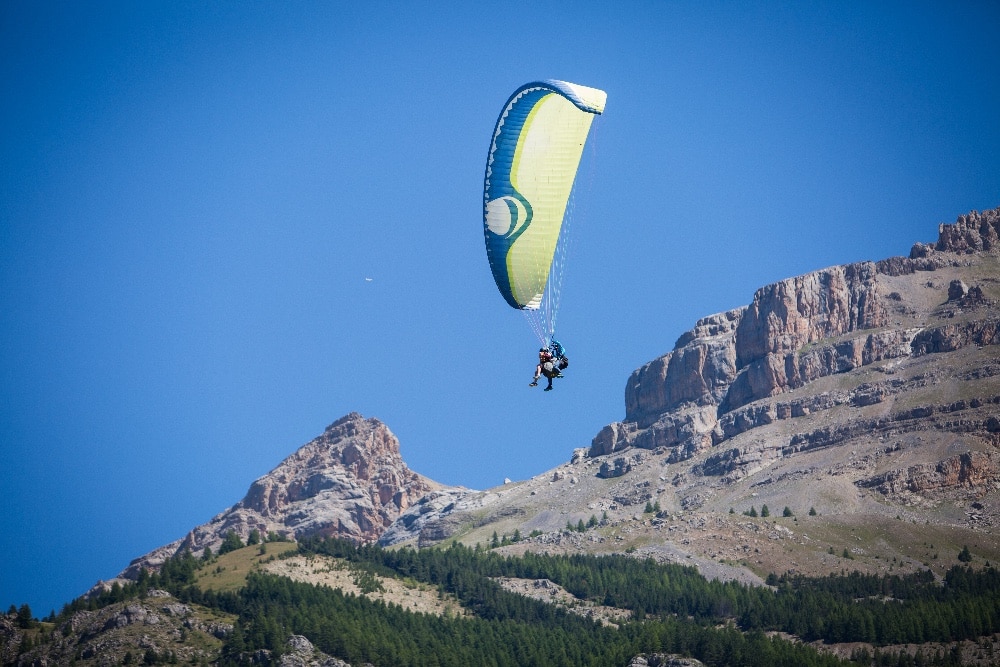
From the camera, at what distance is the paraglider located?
7681 centimetres

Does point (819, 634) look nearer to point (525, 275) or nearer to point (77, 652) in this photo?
point (77, 652)

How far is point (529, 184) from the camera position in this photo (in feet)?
255

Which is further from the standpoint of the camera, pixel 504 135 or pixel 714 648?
pixel 714 648

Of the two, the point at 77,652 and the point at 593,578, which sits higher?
the point at 593,578

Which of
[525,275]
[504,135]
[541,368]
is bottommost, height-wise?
[541,368]

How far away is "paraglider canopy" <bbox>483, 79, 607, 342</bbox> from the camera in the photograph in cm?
7681

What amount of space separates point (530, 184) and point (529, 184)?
6 centimetres

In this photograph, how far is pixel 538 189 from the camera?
77875 millimetres

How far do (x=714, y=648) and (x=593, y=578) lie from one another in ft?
176

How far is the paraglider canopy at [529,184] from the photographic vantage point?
76.8m

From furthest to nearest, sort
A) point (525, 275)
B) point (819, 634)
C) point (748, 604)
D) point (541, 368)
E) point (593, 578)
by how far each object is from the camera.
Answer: point (593, 578), point (748, 604), point (819, 634), point (525, 275), point (541, 368)

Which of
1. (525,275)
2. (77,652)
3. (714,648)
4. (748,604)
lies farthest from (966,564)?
(525,275)

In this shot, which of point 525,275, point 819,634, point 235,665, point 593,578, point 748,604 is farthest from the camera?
point 593,578

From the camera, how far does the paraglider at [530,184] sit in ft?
252
